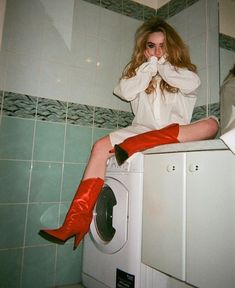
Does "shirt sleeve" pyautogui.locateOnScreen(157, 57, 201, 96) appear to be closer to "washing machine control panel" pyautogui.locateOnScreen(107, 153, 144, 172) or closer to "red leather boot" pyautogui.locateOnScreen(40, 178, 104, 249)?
"washing machine control panel" pyautogui.locateOnScreen(107, 153, 144, 172)

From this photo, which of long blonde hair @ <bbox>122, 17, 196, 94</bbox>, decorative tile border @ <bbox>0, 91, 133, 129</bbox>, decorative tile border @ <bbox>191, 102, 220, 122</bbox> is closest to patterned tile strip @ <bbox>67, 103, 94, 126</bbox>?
decorative tile border @ <bbox>0, 91, 133, 129</bbox>

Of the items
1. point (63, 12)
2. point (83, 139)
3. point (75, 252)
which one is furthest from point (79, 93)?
point (75, 252)

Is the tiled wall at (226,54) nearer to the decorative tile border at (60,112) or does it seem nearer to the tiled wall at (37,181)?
the decorative tile border at (60,112)

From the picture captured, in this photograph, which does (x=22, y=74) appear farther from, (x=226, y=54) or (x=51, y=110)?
(x=226, y=54)

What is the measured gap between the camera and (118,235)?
1242mm

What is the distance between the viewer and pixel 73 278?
5.15ft

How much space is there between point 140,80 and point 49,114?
640 millimetres

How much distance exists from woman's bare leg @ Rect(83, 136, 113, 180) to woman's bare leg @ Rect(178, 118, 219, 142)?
41 centimetres

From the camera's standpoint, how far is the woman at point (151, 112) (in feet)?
3.87

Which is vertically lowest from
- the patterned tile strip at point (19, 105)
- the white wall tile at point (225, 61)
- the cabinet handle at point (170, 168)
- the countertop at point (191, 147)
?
the cabinet handle at point (170, 168)

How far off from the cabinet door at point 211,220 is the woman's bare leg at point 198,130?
21cm

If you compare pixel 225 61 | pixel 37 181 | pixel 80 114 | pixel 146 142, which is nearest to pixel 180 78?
pixel 225 61

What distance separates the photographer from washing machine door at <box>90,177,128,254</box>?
1237 millimetres

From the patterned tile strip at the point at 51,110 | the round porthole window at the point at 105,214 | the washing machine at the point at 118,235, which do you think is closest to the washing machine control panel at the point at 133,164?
the washing machine at the point at 118,235
